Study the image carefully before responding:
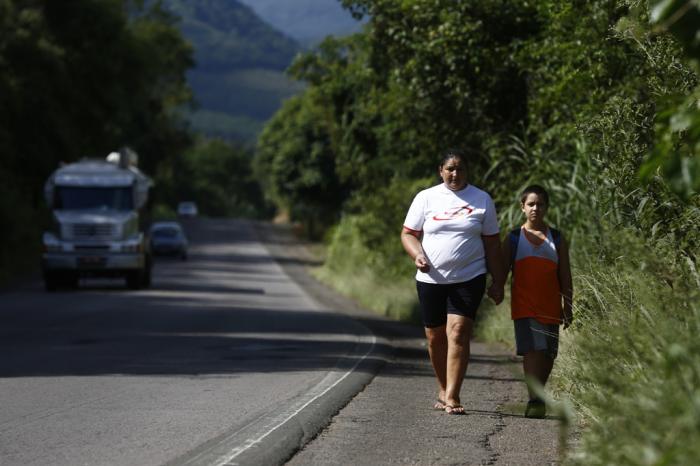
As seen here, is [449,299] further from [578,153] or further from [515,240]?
[578,153]

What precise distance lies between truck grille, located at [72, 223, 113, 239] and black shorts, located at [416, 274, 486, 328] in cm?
2229

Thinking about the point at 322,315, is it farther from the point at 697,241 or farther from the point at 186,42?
the point at 186,42

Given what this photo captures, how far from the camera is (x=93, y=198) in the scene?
3170 cm

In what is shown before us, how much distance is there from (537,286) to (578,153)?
256 inches

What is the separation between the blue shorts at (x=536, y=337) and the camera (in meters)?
9.77

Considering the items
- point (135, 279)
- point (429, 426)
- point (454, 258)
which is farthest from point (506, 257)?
point (135, 279)

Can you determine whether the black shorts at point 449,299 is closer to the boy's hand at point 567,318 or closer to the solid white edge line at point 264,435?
the boy's hand at point 567,318

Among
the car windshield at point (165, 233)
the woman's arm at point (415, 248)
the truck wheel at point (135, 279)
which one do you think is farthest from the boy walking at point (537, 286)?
the car windshield at point (165, 233)

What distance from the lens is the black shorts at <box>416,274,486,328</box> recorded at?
32.2 ft

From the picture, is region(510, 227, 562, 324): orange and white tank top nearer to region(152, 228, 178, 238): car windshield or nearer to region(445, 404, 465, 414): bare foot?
region(445, 404, 465, 414): bare foot

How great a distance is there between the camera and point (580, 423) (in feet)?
29.6

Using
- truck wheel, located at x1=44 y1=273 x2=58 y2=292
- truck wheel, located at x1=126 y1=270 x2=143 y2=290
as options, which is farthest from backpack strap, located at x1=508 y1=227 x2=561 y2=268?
truck wheel, located at x1=126 y1=270 x2=143 y2=290

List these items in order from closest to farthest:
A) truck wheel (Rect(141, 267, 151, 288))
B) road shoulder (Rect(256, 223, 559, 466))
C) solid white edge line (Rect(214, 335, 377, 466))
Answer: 1. solid white edge line (Rect(214, 335, 377, 466))
2. road shoulder (Rect(256, 223, 559, 466))
3. truck wheel (Rect(141, 267, 151, 288))

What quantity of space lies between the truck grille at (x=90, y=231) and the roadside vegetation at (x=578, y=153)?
582 cm
